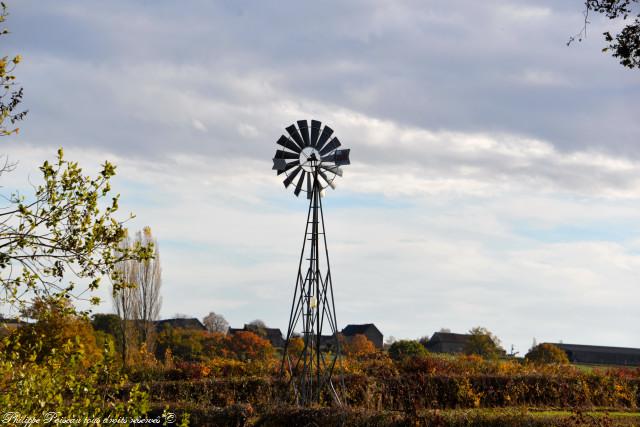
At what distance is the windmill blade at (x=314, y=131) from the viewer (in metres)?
14.9

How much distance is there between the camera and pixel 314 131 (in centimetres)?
1495

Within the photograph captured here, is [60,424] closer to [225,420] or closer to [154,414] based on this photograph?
[225,420]

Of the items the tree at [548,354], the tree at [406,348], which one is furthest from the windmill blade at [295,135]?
the tree at [548,354]

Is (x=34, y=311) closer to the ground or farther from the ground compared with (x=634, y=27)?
closer to the ground

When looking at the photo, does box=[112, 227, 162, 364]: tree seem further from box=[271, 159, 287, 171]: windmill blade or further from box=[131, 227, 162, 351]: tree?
box=[271, 159, 287, 171]: windmill blade

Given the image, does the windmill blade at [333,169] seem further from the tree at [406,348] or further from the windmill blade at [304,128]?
the tree at [406,348]

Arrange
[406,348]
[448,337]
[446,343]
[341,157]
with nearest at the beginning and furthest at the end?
[341,157] < [406,348] < [446,343] < [448,337]

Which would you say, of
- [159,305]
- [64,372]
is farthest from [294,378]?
[159,305]

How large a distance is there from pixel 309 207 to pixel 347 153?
139cm

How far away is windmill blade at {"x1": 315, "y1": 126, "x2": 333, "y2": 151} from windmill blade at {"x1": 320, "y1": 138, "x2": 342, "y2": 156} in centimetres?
9

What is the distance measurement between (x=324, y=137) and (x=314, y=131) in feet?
0.80

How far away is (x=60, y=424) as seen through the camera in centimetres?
633

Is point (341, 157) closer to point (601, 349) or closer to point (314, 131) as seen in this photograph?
point (314, 131)

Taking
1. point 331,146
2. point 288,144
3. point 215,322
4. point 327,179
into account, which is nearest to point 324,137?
point 331,146
